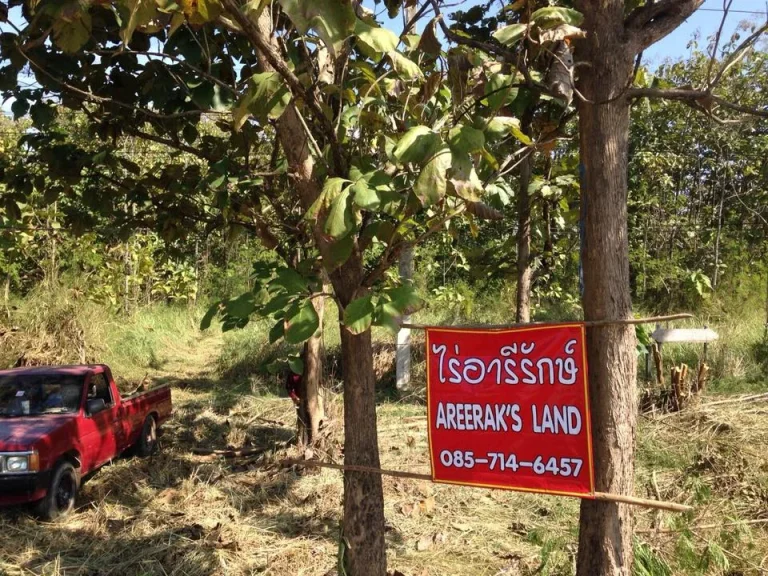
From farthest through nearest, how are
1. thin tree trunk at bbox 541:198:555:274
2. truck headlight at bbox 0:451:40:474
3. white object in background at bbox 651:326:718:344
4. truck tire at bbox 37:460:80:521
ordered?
1. white object in background at bbox 651:326:718:344
2. thin tree trunk at bbox 541:198:555:274
3. truck tire at bbox 37:460:80:521
4. truck headlight at bbox 0:451:40:474

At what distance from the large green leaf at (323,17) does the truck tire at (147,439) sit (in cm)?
670

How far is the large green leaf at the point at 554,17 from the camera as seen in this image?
2715mm

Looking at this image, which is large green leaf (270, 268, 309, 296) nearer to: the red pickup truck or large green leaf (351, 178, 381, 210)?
large green leaf (351, 178, 381, 210)

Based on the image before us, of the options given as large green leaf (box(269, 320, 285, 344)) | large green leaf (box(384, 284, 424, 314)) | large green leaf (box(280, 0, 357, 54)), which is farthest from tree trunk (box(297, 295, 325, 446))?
large green leaf (box(280, 0, 357, 54))

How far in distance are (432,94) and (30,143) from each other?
11.8ft

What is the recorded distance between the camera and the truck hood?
5.36 meters

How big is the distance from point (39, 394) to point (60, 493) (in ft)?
3.55

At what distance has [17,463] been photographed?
5336mm

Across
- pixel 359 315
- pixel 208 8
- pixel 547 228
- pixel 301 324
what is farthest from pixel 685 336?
pixel 208 8

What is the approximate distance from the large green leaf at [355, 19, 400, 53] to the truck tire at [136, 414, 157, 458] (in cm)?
644

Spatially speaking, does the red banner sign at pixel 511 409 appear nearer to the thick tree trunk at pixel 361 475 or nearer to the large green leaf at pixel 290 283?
the thick tree trunk at pixel 361 475


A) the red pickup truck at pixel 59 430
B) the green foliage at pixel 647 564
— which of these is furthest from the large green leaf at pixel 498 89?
the red pickup truck at pixel 59 430

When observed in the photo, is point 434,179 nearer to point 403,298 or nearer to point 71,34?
point 403,298

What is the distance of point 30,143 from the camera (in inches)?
204
